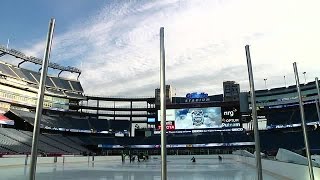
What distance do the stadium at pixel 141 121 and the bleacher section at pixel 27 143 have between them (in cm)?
39

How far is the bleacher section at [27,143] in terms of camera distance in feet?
168

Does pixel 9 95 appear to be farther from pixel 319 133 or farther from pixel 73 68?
pixel 319 133

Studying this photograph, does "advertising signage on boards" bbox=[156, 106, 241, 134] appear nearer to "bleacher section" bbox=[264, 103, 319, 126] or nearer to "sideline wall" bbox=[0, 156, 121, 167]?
"bleacher section" bbox=[264, 103, 319, 126]

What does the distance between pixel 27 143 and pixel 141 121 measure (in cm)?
5359

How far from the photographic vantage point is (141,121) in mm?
107188

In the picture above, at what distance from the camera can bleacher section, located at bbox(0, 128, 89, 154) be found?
5116cm

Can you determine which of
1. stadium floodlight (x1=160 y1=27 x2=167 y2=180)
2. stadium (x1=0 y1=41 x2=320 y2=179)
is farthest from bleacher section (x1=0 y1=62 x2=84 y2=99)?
stadium floodlight (x1=160 y1=27 x2=167 y2=180)

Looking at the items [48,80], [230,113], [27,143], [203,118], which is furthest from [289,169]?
[48,80]

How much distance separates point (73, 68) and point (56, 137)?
1237 inches

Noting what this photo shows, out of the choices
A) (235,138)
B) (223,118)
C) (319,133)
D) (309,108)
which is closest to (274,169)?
(223,118)

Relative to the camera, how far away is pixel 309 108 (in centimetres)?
8562

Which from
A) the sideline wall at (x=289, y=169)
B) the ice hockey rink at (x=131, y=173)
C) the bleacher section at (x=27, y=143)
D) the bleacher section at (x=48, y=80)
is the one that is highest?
the bleacher section at (x=48, y=80)

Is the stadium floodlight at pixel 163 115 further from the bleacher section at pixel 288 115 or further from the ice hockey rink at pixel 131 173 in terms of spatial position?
the bleacher section at pixel 288 115

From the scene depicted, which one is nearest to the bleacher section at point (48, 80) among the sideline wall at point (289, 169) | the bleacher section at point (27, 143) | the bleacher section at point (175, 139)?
the bleacher section at point (175, 139)
